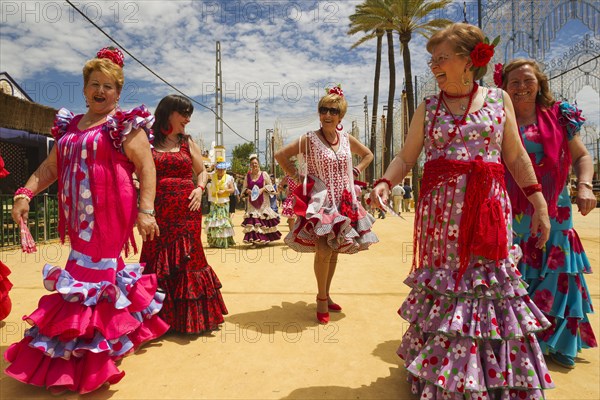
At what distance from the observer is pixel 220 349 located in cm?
321

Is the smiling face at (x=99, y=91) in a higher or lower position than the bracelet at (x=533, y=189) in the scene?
higher

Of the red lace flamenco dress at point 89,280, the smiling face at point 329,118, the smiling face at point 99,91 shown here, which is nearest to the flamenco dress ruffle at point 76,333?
the red lace flamenco dress at point 89,280

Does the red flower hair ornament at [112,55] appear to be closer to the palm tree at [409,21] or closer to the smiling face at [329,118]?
the smiling face at [329,118]

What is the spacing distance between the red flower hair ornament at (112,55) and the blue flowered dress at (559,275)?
3165mm

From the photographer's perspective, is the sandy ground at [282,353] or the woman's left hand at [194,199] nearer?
the sandy ground at [282,353]

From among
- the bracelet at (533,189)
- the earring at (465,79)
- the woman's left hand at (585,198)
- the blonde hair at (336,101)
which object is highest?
the blonde hair at (336,101)

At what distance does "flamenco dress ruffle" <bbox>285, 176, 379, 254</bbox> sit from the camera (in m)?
3.67

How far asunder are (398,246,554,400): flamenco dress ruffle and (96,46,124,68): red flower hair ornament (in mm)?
2672

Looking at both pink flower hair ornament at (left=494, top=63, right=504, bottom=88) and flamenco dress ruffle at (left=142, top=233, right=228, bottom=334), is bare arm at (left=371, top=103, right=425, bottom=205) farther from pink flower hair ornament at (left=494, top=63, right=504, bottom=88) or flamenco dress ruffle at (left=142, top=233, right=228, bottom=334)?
flamenco dress ruffle at (left=142, top=233, right=228, bottom=334)

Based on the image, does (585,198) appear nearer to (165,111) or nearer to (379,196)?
(379,196)

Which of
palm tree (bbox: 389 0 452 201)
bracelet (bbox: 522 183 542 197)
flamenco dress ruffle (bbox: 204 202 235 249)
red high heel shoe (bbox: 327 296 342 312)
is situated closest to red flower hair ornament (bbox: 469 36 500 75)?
bracelet (bbox: 522 183 542 197)

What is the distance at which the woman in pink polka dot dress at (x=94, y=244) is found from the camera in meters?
2.43

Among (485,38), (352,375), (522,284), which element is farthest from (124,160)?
(522,284)

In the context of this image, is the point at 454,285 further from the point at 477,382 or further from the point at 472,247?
the point at 477,382
